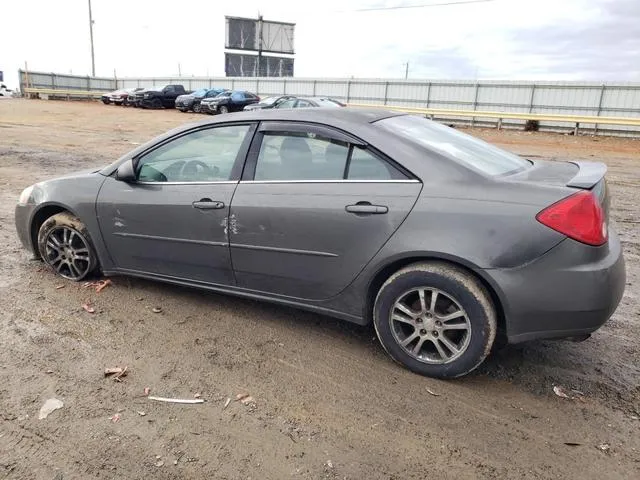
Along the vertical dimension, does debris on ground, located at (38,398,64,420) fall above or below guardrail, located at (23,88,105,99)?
below

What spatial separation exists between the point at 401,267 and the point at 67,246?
9.90 feet

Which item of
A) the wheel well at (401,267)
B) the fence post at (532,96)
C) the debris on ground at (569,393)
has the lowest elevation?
the debris on ground at (569,393)

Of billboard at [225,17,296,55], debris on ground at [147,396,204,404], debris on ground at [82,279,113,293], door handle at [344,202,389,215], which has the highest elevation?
billboard at [225,17,296,55]

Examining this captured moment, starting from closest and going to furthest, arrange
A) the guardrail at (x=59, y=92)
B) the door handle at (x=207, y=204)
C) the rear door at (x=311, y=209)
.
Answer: the rear door at (x=311, y=209) < the door handle at (x=207, y=204) < the guardrail at (x=59, y=92)

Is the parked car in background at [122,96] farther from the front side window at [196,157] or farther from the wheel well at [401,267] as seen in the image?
the wheel well at [401,267]

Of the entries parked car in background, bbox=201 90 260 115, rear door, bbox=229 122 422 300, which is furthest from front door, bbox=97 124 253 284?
parked car in background, bbox=201 90 260 115

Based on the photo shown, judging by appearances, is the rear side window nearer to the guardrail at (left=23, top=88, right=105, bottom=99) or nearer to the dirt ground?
the dirt ground

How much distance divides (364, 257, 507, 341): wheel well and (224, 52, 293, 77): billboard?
2201 inches

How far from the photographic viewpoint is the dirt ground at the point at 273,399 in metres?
2.44

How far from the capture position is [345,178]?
3.32 metres

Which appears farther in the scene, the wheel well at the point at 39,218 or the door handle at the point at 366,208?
the wheel well at the point at 39,218

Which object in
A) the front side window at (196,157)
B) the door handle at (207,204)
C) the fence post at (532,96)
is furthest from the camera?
the fence post at (532,96)

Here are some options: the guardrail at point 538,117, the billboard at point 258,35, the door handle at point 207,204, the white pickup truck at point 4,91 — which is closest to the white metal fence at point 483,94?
the guardrail at point 538,117

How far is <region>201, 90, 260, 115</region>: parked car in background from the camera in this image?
30.2 meters
